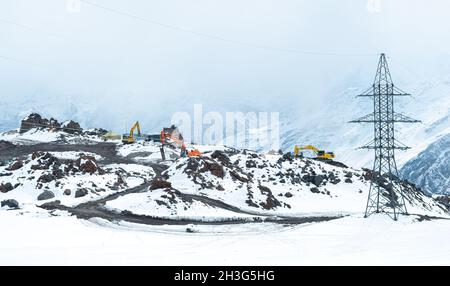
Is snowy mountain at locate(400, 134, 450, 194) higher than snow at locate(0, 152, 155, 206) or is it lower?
higher

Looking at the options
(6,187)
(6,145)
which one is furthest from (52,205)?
(6,145)

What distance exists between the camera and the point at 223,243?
27.3 metres

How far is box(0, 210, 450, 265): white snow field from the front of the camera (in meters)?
20.5

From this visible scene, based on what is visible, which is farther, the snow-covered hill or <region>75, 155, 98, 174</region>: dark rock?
<region>75, 155, 98, 174</region>: dark rock

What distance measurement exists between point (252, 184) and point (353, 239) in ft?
101

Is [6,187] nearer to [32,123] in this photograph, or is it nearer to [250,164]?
[250,164]

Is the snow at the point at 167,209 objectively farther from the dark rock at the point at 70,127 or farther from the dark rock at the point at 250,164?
the dark rock at the point at 70,127

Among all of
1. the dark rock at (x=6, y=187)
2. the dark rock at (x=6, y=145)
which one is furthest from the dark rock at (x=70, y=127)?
the dark rock at (x=6, y=187)

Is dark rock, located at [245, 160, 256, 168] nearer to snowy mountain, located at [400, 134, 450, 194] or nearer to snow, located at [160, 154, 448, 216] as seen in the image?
snow, located at [160, 154, 448, 216]

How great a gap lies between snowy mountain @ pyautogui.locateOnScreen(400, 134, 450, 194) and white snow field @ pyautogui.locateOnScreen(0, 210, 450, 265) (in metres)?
170

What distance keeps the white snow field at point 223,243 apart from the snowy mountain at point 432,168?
170m

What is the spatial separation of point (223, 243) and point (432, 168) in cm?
18577

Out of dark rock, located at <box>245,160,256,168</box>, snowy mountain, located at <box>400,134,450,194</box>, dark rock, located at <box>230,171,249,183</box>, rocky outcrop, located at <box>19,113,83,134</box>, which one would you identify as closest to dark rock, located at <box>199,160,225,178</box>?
dark rock, located at <box>230,171,249,183</box>
